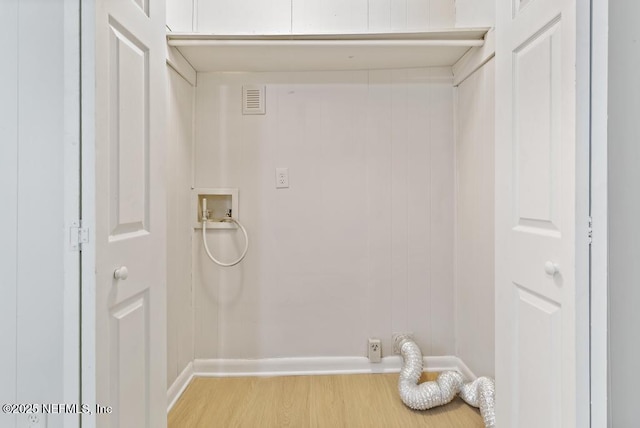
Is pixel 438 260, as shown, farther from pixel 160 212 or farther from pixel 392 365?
pixel 160 212

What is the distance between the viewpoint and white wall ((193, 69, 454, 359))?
2.26 meters

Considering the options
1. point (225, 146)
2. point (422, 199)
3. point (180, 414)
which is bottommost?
point (180, 414)

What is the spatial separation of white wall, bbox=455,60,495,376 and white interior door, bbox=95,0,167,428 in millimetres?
1520

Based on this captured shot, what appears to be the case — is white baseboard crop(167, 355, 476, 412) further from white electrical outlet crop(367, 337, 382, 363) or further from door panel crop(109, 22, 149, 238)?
door panel crop(109, 22, 149, 238)

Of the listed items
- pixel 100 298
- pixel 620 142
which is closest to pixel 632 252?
pixel 620 142

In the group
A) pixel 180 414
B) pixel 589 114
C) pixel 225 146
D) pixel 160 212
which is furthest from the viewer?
pixel 225 146

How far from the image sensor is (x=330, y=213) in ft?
7.49

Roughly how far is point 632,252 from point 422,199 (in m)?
1.38

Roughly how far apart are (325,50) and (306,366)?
71.5 inches

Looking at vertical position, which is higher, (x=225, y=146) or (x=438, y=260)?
(x=225, y=146)

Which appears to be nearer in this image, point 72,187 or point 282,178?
point 72,187

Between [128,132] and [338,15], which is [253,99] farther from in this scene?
[128,132]

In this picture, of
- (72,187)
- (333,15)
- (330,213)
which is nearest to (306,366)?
(330,213)

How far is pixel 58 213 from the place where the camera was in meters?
0.98
